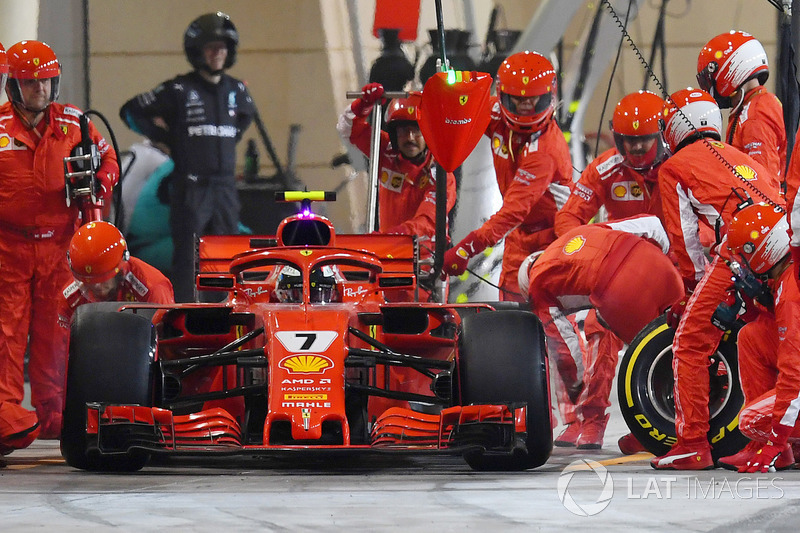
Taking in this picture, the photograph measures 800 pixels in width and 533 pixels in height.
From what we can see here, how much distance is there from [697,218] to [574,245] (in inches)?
50.9

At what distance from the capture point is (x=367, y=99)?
9.52 m

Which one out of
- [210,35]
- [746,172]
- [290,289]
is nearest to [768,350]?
[746,172]

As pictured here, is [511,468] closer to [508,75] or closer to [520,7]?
[508,75]

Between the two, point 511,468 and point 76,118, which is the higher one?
point 76,118

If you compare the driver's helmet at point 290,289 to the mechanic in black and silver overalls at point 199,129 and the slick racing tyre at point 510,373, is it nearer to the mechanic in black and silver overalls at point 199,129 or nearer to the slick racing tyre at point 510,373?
the slick racing tyre at point 510,373

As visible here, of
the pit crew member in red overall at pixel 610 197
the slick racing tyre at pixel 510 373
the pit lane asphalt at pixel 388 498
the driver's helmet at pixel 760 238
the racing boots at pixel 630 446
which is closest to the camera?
the pit lane asphalt at pixel 388 498

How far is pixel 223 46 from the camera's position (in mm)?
11570

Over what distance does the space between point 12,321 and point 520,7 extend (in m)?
5.52

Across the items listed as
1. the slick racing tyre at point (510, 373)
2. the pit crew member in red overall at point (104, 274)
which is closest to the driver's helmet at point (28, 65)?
the pit crew member in red overall at point (104, 274)

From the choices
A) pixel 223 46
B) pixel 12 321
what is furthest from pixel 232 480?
pixel 223 46

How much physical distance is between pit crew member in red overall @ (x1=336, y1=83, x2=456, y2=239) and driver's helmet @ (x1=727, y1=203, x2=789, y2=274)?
11.3 feet

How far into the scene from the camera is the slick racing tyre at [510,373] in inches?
236

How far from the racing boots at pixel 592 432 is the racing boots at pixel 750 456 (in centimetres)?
180

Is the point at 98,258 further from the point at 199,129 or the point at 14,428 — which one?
the point at 199,129
